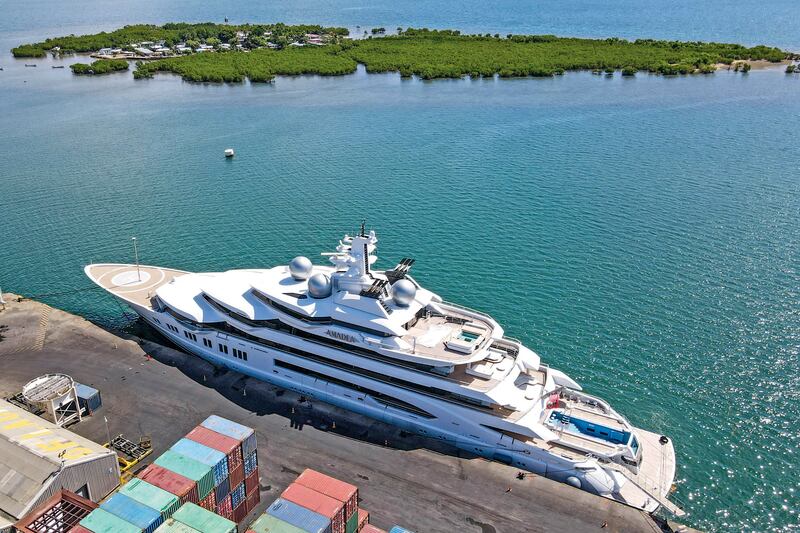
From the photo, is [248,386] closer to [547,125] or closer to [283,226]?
[283,226]

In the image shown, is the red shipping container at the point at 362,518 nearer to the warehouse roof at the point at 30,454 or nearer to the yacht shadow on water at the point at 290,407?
the yacht shadow on water at the point at 290,407

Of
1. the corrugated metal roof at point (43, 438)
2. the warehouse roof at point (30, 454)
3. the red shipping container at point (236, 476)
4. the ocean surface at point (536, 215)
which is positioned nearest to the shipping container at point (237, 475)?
the red shipping container at point (236, 476)

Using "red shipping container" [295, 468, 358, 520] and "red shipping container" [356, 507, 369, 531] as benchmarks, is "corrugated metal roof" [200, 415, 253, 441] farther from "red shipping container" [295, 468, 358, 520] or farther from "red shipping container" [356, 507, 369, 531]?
"red shipping container" [356, 507, 369, 531]

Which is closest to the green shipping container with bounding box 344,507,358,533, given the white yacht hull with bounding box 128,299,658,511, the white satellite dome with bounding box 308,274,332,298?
the white yacht hull with bounding box 128,299,658,511

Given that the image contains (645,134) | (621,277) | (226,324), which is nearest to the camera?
(226,324)

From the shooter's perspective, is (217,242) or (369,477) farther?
(217,242)

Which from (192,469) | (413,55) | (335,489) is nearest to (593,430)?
(335,489)

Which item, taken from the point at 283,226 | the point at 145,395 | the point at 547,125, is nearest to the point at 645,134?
the point at 547,125

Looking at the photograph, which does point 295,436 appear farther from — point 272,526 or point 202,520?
point 202,520

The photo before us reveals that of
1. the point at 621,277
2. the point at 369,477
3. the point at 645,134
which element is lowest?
the point at 369,477
